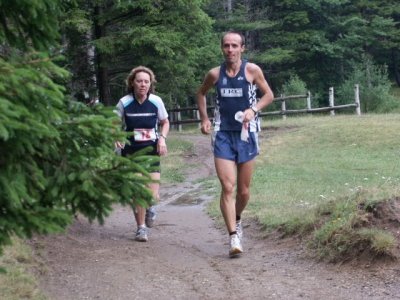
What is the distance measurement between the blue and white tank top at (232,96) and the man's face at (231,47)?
0.12 metres

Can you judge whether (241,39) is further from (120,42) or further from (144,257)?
(120,42)

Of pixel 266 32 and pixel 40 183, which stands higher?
pixel 266 32

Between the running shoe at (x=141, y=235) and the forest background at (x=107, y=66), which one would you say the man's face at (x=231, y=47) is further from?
the running shoe at (x=141, y=235)

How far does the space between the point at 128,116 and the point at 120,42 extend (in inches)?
480

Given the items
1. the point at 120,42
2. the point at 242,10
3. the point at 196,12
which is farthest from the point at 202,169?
the point at 242,10

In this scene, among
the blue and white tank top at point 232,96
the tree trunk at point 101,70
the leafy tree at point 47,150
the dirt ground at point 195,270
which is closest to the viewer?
the leafy tree at point 47,150

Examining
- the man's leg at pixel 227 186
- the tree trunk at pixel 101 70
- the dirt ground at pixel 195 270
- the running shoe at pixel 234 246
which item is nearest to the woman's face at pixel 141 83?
Answer: the man's leg at pixel 227 186

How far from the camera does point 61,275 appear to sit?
5871 millimetres

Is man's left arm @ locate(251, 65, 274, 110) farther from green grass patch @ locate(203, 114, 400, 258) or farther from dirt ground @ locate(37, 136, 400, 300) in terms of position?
dirt ground @ locate(37, 136, 400, 300)

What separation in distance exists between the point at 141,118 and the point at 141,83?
399 millimetres

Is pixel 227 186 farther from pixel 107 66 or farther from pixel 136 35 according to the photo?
pixel 107 66

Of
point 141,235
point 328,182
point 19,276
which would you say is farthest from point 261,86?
point 328,182

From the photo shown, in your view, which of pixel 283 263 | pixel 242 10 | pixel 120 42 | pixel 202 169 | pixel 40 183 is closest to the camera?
pixel 40 183

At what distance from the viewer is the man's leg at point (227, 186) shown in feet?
22.1
